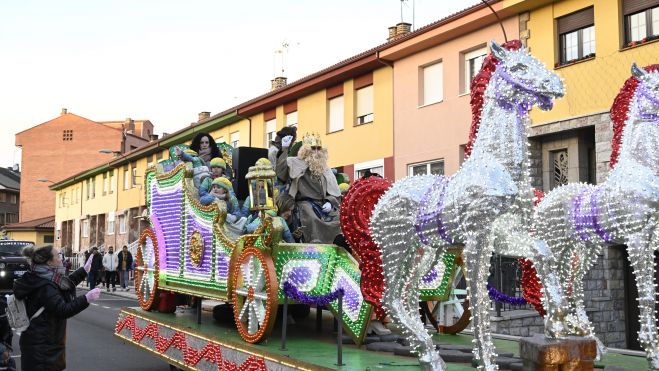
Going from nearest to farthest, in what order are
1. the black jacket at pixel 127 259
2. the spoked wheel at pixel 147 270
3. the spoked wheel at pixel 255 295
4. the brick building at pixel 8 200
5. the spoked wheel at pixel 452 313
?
the spoked wheel at pixel 255 295, the spoked wheel at pixel 452 313, the spoked wheel at pixel 147 270, the black jacket at pixel 127 259, the brick building at pixel 8 200

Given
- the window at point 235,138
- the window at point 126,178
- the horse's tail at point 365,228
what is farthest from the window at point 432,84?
the window at point 126,178

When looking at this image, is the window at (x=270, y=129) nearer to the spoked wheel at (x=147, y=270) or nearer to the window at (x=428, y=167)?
the window at (x=428, y=167)

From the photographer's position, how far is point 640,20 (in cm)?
1498

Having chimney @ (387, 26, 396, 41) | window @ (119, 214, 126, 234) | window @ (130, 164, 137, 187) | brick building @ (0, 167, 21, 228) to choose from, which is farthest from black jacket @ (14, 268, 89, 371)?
brick building @ (0, 167, 21, 228)

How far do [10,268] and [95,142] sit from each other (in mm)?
41175

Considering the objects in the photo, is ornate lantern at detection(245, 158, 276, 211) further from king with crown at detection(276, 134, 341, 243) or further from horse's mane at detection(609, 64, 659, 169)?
horse's mane at detection(609, 64, 659, 169)

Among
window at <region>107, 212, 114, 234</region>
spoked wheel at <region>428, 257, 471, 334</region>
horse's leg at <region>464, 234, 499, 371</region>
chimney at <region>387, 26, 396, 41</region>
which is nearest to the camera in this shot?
horse's leg at <region>464, 234, 499, 371</region>

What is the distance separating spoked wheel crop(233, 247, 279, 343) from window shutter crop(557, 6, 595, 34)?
482 inches

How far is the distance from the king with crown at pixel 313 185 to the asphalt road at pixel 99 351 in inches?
155

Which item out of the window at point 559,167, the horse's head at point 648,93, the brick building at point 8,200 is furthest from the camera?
the brick building at point 8,200

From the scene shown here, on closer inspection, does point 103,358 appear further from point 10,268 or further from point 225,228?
point 10,268

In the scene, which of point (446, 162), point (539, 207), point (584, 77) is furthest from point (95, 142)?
point (539, 207)

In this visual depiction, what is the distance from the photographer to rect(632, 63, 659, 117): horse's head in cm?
539

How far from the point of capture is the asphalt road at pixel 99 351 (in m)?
10.4
